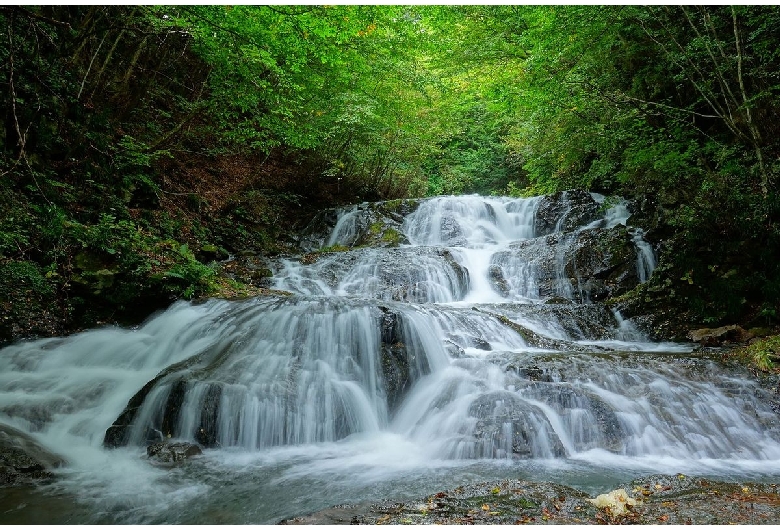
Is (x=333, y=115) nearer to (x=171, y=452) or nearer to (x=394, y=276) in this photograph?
(x=394, y=276)

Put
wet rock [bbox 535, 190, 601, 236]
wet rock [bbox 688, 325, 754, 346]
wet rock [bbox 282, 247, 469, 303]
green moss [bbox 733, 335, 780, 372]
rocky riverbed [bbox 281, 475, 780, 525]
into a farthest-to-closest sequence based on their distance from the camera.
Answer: wet rock [bbox 535, 190, 601, 236] → wet rock [bbox 282, 247, 469, 303] → wet rock [bbox 688, 325, 754, 346] → green moss [bbox 733, 335, 780, 372] → rocky riverbed [bbox 281, 475, 780, 525]

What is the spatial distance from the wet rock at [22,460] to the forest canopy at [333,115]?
2.37 meters

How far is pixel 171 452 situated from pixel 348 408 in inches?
73.6

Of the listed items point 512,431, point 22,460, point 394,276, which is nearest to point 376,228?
point 394,276

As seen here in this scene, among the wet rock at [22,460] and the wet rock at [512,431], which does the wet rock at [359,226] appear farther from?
the wet rock at [22,460]

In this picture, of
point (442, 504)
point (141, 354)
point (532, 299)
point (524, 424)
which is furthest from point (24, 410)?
point (532, 299)

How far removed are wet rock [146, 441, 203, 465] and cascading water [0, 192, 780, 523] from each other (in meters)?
0.11

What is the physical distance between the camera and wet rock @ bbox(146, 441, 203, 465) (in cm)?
430

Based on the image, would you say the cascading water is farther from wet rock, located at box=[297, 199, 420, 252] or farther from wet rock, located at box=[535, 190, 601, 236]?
wet rock, located at box=[297, 199, 420, 252]

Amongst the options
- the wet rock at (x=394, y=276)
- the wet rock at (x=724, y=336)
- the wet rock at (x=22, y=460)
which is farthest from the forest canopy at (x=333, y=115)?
the wet rock at (x=394, y=276)

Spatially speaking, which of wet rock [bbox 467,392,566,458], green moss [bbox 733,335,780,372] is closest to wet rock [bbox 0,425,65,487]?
wet rock [bbox 467,392,566,458]

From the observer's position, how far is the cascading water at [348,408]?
3.88 metres

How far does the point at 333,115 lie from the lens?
1157 cm

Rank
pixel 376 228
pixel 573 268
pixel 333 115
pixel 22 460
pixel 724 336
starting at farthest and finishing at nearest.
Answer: pixel 376 228 < pixel 333 115 < pixel 573 268 < pixel 724 336 < pixel 22 460
